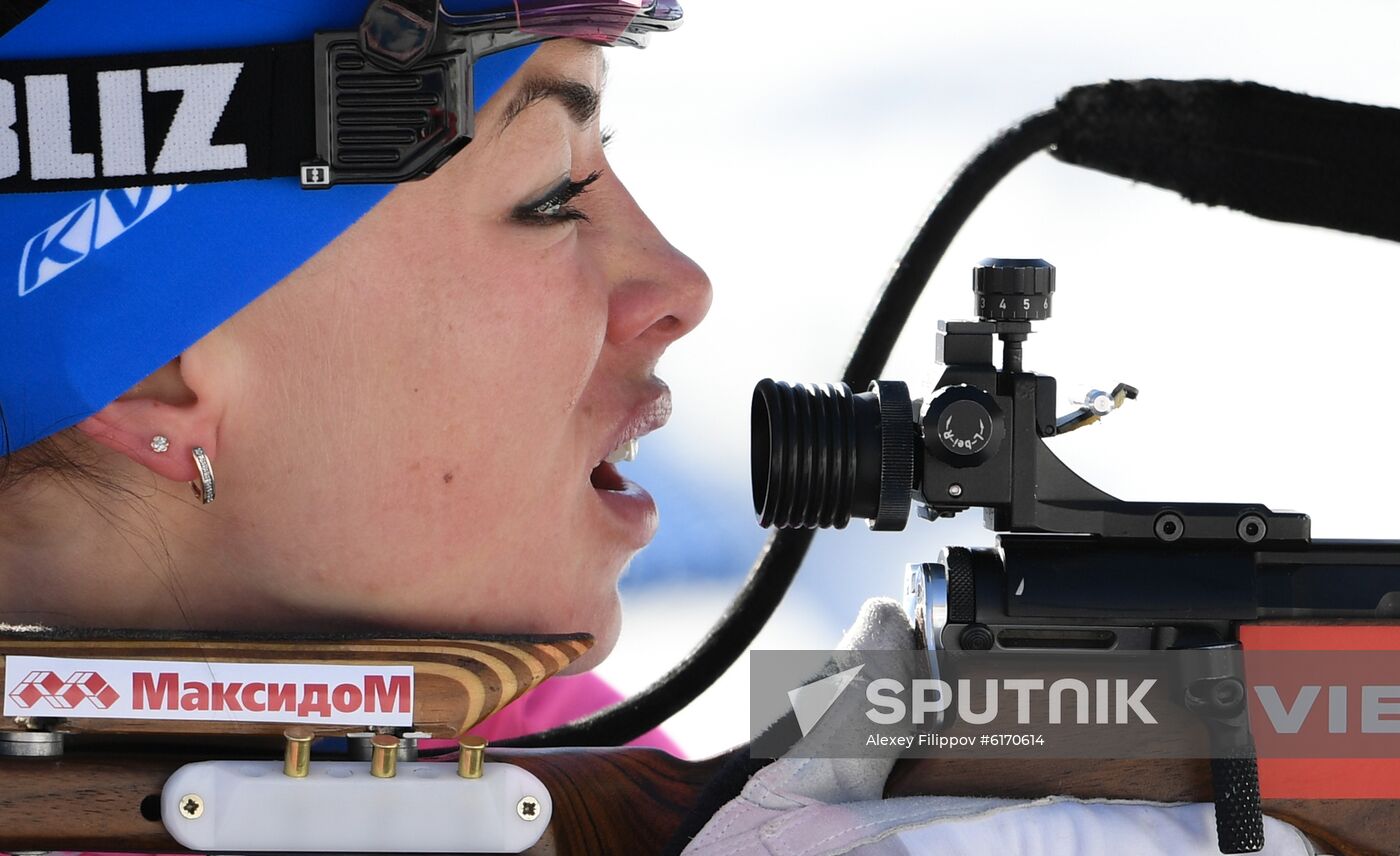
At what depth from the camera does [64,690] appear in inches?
40.9

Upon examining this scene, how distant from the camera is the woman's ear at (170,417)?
3.85 feet

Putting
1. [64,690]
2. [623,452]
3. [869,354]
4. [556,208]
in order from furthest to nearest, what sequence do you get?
1. [869,354]
2. [623,452]
3. [556,208]
4. [64,690]

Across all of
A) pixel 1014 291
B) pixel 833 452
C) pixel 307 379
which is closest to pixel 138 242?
pixel 307 379

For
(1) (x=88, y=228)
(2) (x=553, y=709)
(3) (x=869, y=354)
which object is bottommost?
(2) (x=553, y=709)

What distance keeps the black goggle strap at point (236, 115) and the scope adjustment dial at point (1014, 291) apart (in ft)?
1.32

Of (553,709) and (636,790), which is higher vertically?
(636,790)

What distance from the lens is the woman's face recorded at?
46.6 inches

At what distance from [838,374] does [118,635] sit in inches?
38.2

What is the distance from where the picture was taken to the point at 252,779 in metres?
1.04

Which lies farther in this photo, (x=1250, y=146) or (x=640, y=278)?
(x=1250, y=146)

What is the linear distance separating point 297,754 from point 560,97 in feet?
1.76

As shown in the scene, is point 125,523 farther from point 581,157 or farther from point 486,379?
point 581,157

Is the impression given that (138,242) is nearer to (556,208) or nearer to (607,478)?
(556,208)

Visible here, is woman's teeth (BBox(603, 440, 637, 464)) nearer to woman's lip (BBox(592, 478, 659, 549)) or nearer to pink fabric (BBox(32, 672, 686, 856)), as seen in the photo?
woman's lip (BBox(592, 478, 659, 549))
